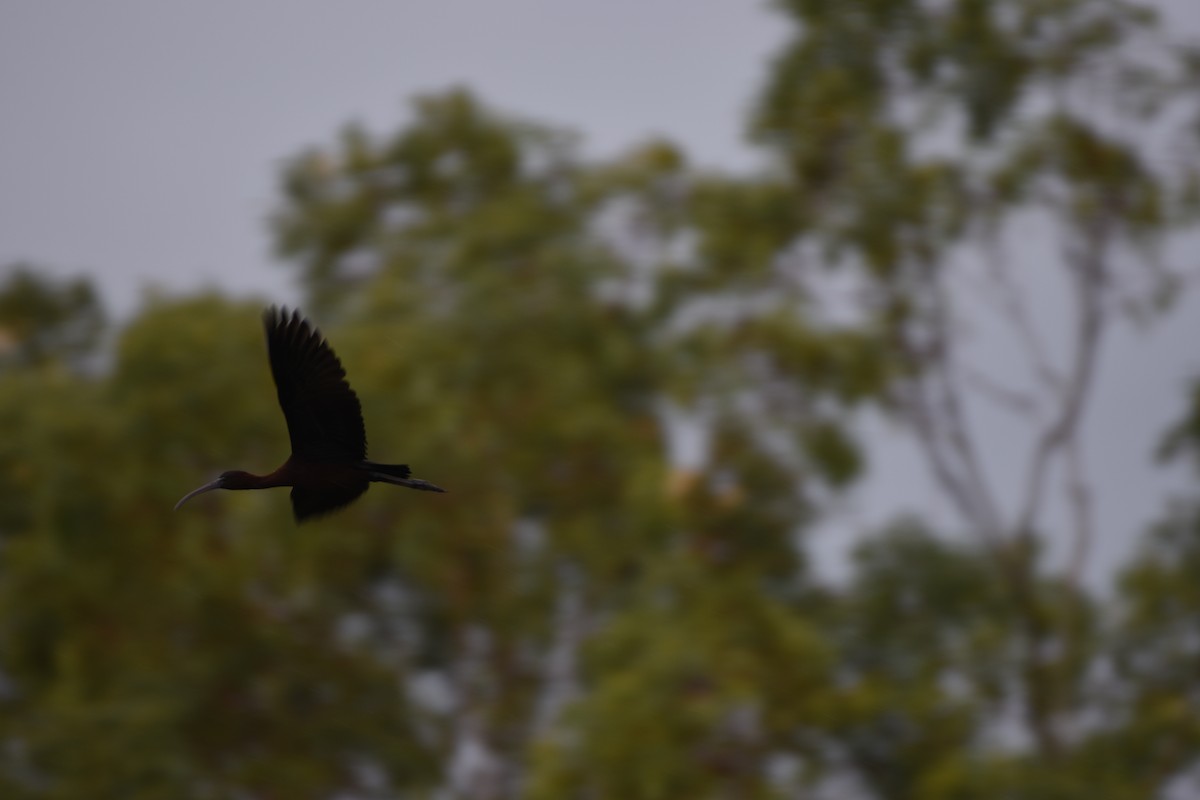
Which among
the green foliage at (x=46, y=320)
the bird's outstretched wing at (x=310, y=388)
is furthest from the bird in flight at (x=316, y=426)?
the green foliage at (x=46, y=320)

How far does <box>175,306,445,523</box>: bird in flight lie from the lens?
9.36 m

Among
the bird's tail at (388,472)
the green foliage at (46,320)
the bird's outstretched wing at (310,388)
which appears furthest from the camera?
the green foliage at (46,320)

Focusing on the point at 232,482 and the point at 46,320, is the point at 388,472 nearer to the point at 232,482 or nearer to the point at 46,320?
the point at 232,482

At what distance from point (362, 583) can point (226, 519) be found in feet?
4.49

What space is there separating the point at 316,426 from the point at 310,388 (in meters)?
0.25

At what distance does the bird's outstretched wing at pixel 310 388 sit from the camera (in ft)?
30.7

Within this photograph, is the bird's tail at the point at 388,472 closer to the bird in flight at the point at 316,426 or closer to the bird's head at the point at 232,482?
the bird in flight at the point at 316,426

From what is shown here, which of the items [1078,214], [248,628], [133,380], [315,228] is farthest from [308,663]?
[1078,214]

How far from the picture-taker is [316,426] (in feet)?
31.5

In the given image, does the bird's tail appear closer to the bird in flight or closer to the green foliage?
the bird in flight

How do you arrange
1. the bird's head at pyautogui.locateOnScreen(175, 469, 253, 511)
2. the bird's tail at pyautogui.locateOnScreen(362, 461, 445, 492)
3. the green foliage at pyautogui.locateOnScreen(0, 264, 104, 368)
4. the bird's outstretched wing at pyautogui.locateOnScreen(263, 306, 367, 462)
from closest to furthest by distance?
the bird's outstretched wing at pyautogui.locateOnScreen(263, 306, 367, 462) < the bird's tail at pyautogui.locateOnScreen(362, 461, 445, 492) < the bird's head at pyautogui.locateOnScreen(175, 469, 253, 511) < the green foliage at pyautogui.locateOnScreen(0, 264, 104, 368)

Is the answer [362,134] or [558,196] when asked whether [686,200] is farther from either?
[362,134]

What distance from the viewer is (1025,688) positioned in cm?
1908

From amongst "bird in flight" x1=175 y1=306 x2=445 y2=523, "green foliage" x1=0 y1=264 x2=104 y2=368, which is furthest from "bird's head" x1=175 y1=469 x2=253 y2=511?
"green foliage" x1=0 y1=264 x2=104 y2=368
